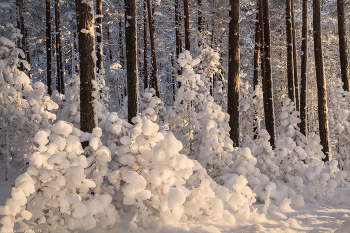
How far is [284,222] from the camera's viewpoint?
4.65 m

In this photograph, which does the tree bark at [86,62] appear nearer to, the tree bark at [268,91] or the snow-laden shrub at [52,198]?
the snow-laden shrub at [52,198]

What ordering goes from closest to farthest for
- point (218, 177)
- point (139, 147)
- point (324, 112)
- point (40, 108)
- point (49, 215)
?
point (49, 215)
point (139, 147)
point (218, 177)
point (40, 108)
point (324, 112)

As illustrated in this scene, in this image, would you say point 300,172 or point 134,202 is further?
point 300,172

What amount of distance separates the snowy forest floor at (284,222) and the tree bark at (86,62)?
231 centimetres

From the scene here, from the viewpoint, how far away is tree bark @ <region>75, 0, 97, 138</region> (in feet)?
18.5

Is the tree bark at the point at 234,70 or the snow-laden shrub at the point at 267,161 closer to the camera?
the snow-laden shrub at the point at 267,161

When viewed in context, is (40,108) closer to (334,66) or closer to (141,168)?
(141,168)

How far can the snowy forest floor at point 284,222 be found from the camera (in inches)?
159

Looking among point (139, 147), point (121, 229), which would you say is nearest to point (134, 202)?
point (121, 229)

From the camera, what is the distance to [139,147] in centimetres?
441

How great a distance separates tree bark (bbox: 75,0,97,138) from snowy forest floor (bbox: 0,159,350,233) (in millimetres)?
2315

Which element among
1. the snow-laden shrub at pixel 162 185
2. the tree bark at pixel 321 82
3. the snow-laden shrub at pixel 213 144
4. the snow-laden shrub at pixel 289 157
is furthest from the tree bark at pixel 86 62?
the tree bark at pixel 321 82

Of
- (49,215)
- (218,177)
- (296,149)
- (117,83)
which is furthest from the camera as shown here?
(117,83)

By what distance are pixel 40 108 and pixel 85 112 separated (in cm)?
213
